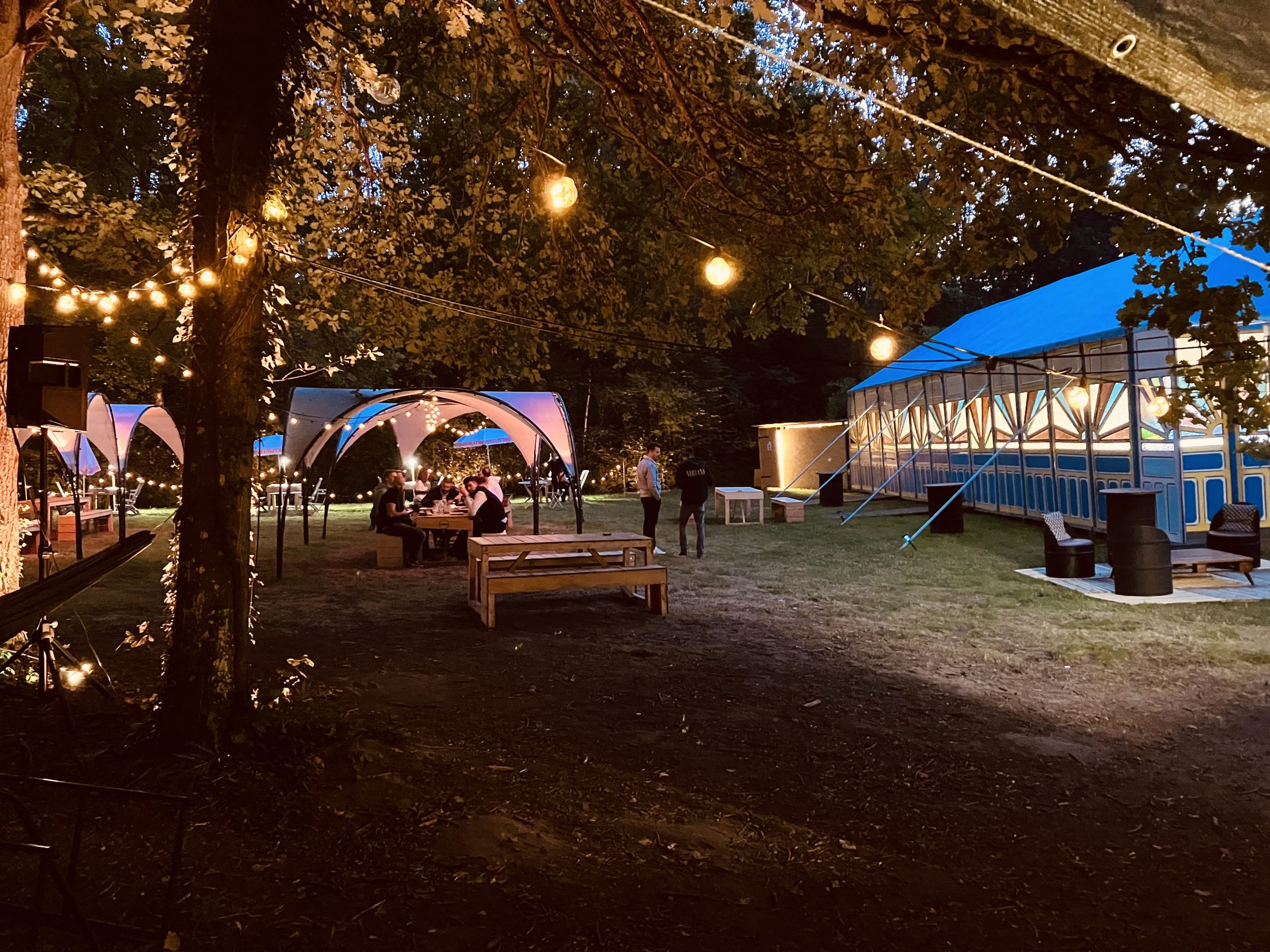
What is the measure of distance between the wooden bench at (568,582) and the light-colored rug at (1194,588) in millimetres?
4740

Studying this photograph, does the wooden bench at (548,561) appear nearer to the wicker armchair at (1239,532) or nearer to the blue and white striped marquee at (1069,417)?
the blue and white striped marquee at (1069,417)

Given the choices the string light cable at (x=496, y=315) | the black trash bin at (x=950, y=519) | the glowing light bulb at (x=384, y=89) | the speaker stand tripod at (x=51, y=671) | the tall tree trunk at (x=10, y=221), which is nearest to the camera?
the speaker stand tripod at (x=51, y=671)

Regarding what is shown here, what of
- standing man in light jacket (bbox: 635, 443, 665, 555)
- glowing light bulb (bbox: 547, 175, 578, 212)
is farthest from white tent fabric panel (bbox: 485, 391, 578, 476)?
glowing light bulb (bbox: 547, 175, 578, 212)

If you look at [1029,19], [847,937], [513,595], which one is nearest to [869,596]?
[513,595]

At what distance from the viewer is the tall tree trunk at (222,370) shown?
14.3ft

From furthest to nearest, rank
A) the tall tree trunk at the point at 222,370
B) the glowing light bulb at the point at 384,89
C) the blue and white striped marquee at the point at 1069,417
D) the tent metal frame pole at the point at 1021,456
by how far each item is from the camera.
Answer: the tent metal frame pole at the point at 1021,456
the blue and white striped marquee at the point at 1069,417
the glowing light bulb at the point at 384,89
the tall tree trunk at the point at 222,370

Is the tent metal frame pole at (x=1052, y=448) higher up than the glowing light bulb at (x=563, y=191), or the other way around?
the glowing light bulb at (x=563, y=191)

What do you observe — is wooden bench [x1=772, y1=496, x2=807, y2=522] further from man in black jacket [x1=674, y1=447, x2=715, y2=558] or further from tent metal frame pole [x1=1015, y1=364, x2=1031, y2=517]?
man in black jacket [x1=674, y1=447, x2=715, y2=558]

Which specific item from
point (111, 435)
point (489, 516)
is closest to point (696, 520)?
point (489, 516)

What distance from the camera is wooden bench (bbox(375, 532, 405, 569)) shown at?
12.8 meters

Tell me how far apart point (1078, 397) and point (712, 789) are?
474 inches

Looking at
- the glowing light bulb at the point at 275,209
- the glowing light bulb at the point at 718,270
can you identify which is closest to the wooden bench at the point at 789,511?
the glowing light bulb at the point at 718,270

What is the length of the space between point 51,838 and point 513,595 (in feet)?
21.7

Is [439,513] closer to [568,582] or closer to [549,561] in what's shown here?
[549,561]
